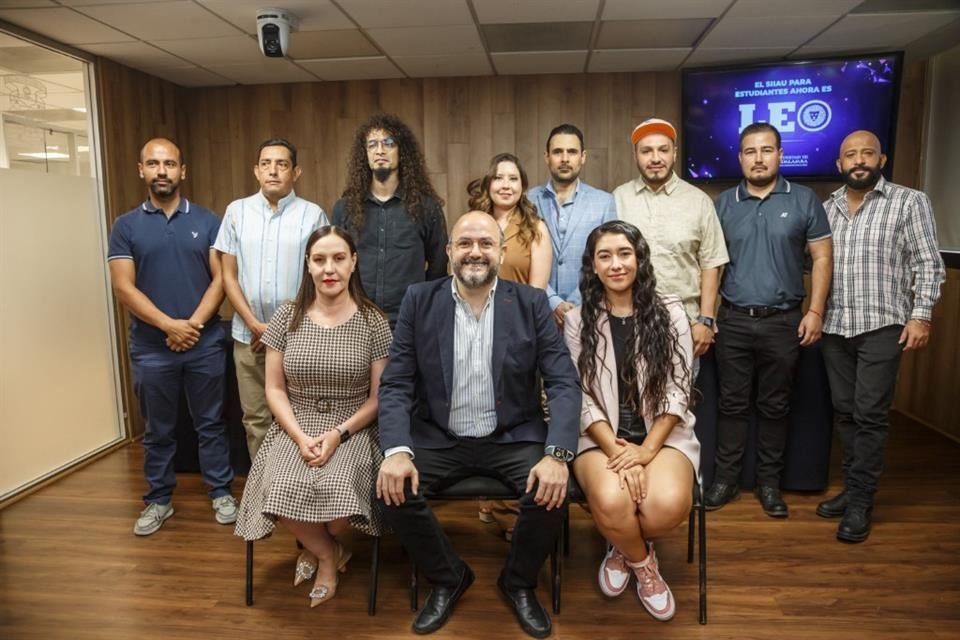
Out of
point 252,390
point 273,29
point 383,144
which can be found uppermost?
point 273,29

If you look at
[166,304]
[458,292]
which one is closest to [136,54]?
[166,304]

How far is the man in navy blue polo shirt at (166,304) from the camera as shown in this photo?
319 centimetres

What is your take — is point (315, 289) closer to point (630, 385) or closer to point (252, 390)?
point (252, 390)

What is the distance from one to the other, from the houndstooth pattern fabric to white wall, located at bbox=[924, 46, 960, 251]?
4082 mm

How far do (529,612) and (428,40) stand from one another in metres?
3.35

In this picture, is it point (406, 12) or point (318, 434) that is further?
point (406, 12)

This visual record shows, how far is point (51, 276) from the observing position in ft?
13.1

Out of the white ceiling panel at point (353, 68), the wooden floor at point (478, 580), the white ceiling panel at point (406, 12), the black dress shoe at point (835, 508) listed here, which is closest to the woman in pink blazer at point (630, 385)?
the wooden floor at point (478, 580)

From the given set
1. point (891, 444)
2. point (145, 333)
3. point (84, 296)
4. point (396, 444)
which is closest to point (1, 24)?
point (84, 296)

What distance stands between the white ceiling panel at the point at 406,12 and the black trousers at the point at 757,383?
2.07 meters

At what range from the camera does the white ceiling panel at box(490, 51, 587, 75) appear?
474 cm

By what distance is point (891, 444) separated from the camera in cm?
438

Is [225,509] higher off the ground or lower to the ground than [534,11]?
lower

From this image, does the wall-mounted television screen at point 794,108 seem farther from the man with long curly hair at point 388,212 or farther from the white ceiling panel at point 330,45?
the man with long curly hair at point 388,212
